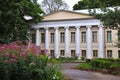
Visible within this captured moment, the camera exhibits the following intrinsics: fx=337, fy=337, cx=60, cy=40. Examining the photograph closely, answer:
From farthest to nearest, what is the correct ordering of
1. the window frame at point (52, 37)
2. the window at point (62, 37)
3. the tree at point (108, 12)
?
the window frame at point (52, 37) → the window at point (62, 37) → the tree at point (108, 12)

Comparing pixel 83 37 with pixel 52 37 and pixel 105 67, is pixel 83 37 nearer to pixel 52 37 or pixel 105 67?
pixel 52 37

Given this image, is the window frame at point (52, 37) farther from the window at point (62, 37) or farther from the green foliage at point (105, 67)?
the green foliage at point (105, 67)

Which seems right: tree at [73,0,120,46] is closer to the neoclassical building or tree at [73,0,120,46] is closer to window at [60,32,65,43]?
the neoclassical building

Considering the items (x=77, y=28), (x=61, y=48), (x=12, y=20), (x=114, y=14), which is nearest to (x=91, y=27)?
(x=77, y=28)

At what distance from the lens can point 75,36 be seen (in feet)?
209

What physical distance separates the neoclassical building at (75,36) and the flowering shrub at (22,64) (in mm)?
47182

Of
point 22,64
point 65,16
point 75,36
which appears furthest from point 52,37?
point 22,64

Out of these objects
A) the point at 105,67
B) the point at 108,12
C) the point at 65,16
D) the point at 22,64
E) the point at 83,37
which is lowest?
the point at 105,67

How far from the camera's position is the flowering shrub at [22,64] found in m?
12.3

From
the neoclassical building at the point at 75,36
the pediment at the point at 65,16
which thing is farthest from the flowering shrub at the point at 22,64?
the pediment at the point at 65,16

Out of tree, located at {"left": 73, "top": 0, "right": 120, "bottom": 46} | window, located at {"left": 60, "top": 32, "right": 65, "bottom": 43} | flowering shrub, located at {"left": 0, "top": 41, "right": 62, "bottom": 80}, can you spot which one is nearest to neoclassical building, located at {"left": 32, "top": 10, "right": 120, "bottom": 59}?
window, located at {"left": 60, "top": 32, "right": 65, "bottom": 43}

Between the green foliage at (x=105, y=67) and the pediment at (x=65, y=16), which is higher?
the pediment at (x=65, y=16)

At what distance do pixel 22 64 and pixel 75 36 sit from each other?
5131cm

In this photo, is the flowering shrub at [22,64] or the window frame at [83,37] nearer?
the flowering shrub at [22,64]
